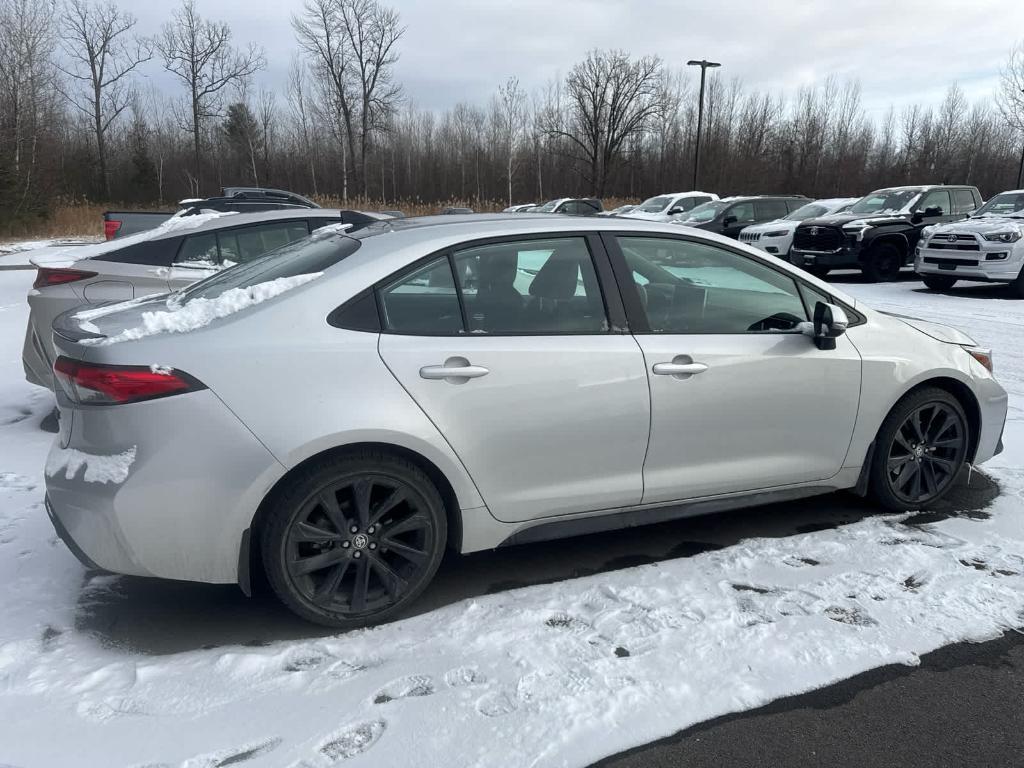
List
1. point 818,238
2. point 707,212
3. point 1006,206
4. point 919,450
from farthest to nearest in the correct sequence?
point 707,212, point 818,238, point 1006,206, point 919,450

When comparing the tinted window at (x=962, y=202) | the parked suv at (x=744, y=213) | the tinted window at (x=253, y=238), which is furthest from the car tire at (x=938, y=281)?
the tinted window at (x=253, y=238)

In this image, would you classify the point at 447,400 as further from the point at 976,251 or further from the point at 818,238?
the point at 818,238

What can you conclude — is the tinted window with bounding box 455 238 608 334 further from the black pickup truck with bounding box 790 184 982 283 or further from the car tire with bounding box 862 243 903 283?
the car tire with bounding box 862 243 903 283

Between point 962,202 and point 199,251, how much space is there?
15796mm

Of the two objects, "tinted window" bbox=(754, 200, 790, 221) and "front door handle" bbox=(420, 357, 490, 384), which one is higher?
"tinted window" bbox=(754, 200, 790, 221)

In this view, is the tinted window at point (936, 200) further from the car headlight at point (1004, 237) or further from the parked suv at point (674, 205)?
the parked suv at point (674, 205)

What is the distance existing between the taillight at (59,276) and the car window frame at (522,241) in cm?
349

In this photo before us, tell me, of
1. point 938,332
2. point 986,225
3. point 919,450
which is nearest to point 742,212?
point 986,225

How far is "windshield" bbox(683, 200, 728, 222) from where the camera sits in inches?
822

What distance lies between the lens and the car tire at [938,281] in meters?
13.4

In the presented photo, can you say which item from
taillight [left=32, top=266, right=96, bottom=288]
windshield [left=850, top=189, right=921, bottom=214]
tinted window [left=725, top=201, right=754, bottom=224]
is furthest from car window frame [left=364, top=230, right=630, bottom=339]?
tinted window [left=725, top=201, right=754, bottom=224]

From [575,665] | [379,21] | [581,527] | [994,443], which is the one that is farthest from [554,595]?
[379,21]

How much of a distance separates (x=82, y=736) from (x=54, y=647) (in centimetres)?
63

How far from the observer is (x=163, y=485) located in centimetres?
270
